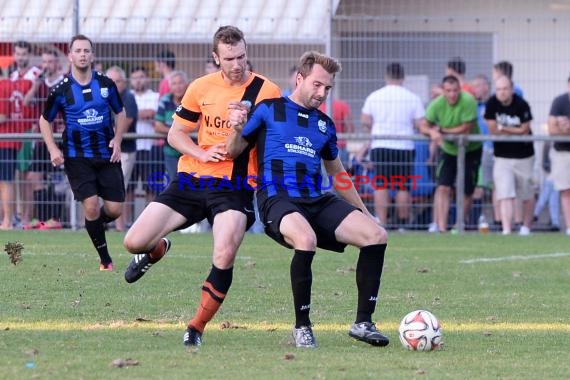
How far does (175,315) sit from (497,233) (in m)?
9.53

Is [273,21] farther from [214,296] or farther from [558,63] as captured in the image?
[214,296]

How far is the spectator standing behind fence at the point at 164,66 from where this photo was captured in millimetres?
17734

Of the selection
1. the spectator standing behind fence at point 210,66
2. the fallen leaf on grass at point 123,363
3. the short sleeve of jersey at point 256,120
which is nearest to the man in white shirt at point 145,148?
the spectator standing behind fence at point 210,66

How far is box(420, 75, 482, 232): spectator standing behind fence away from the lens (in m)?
17.7

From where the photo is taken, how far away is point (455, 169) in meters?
17.9

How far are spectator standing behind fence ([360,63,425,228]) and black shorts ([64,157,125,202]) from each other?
544 cm

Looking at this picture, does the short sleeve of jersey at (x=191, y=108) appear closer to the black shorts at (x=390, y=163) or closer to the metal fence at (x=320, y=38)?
the metal fence at (x=320, y=38)

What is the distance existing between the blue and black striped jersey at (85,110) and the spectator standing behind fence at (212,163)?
4148 mm

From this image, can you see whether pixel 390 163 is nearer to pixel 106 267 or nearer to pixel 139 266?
pixel 106 267

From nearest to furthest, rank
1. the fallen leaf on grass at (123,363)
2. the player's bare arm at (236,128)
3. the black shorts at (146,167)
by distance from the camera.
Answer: the fallen leaf on grass at (123,363)
the player's bare arm at (236,128)
the black shorts at (146,167)

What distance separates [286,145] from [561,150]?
10.2 m

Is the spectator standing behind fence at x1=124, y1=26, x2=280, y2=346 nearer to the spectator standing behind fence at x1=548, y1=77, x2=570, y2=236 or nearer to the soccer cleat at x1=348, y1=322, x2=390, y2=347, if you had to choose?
the soccer cleat at x1=348, y1=322, x2=390, y2=347

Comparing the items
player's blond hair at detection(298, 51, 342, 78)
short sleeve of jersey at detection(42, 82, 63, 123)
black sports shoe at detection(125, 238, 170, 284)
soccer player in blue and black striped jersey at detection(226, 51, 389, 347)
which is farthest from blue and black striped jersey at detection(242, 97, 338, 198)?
short sleeve of jersey at detection(42, 82, 63, 123)

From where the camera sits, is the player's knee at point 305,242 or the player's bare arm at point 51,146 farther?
the player's bare arm at point 51,146
